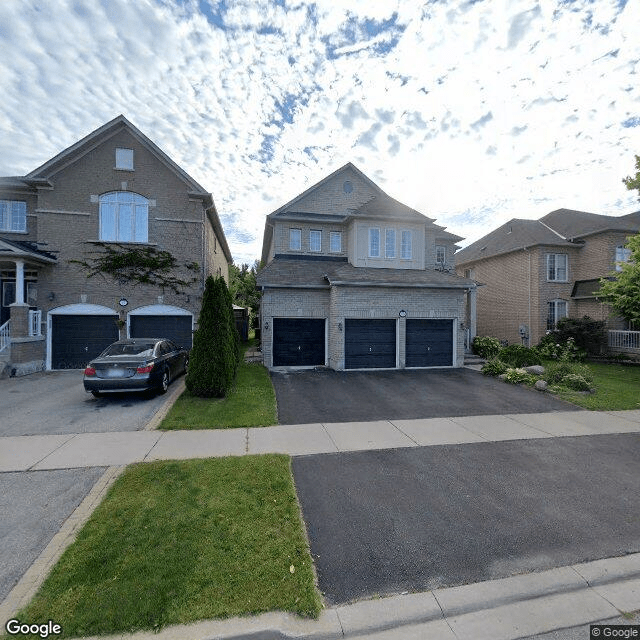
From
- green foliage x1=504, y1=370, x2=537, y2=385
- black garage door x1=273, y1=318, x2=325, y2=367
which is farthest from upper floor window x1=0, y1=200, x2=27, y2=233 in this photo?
green foliage x1=504, y1=370, x2=537, y2=385

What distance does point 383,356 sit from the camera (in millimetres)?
15117

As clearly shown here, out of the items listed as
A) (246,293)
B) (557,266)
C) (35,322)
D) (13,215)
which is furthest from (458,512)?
(246,293)

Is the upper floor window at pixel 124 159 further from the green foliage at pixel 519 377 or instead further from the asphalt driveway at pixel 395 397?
the green foliage at pixel 519 377

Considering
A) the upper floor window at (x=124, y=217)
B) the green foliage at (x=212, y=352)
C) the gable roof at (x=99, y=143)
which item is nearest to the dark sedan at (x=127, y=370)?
the green foliage at (x=212, y=352)

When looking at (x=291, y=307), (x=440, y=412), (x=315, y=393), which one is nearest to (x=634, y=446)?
(x=440, y=412)

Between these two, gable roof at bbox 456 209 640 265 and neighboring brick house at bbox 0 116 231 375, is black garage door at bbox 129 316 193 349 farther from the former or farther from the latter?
gable roof at bbox 456 209 640 265

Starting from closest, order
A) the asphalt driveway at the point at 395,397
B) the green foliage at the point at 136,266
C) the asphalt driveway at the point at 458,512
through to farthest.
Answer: the asphalt driveway at the point at 458,512
the asphalt driveway at the point at 395,397
the green foliage at the point at 136,266

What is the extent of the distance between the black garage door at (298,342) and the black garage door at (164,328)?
165 inches

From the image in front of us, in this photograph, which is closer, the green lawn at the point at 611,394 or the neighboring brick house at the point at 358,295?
the green lawn at the point at 611,394

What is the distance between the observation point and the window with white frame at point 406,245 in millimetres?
17203

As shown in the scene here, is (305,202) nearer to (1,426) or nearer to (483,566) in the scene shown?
(1,426)

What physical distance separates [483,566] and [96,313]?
16414mm

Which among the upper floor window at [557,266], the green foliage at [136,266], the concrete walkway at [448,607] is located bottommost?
the concrete walkway at [448,607]

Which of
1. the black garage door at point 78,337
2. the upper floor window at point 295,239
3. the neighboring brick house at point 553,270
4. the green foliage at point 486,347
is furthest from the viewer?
the neighboring brick house at point 553,270
